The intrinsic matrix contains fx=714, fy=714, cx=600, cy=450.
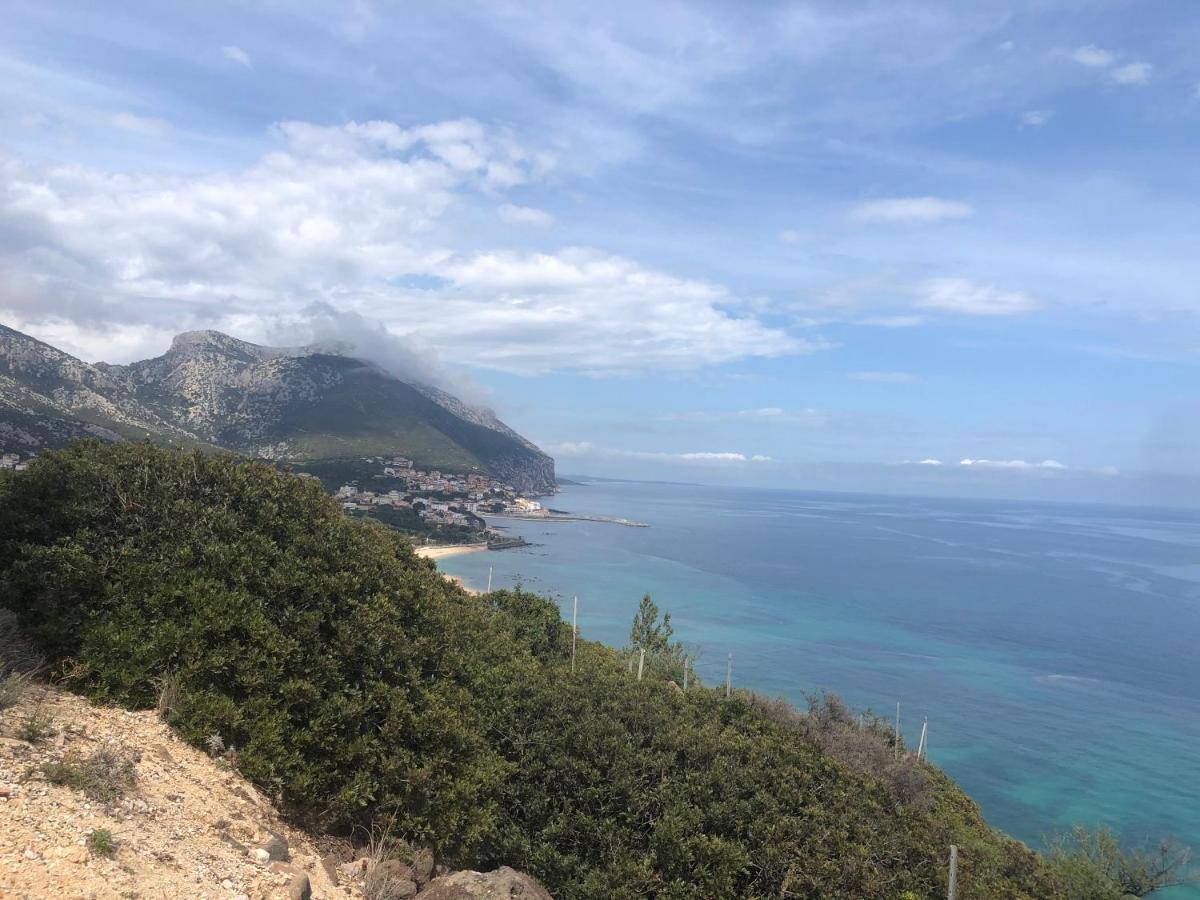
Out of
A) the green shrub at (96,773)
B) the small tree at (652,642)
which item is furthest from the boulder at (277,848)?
the small tree at (652,642)

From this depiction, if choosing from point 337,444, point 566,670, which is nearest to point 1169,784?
point 566,670

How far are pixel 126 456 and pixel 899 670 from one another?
49855mm

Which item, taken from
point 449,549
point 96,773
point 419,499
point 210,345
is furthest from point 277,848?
point 210,345

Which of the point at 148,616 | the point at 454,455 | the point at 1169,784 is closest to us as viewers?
the point at 148,616

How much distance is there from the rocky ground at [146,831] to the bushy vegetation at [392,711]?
0.51m

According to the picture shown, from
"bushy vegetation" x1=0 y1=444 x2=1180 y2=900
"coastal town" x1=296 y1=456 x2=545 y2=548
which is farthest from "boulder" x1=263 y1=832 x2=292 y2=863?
"coastal town" x1=296 y1=456 x2=545 y2=548

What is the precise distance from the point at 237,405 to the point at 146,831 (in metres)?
130

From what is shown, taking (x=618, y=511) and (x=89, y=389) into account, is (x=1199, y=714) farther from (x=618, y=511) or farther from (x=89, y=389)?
(x=618, y=511)

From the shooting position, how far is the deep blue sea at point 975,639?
1368 inches

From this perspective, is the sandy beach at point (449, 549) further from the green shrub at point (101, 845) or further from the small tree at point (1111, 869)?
the green shrub at point (101, 845)

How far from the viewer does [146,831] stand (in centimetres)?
663

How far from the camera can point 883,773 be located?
17391mm

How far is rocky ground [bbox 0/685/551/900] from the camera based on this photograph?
18.9 ft

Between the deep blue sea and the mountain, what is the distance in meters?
34.7
